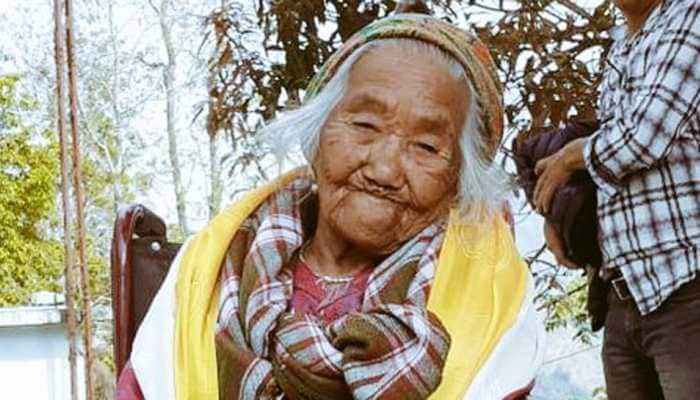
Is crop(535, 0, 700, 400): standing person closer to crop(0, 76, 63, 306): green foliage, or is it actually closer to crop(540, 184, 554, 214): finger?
crop(540, 184, 554, 214): finger

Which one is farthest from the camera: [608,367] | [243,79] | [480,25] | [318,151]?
[243,79]

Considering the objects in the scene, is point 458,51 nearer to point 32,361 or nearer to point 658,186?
point 658,186

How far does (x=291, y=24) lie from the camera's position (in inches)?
83.3

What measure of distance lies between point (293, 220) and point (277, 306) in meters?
0.12

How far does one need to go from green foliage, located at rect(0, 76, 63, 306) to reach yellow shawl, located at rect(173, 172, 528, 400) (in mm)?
3402

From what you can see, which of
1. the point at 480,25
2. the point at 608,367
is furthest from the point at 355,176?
the point at 480,25

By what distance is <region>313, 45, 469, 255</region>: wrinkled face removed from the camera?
95cm

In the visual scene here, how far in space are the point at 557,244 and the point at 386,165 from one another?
0.65m

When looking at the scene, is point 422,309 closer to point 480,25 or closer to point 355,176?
point 355,176

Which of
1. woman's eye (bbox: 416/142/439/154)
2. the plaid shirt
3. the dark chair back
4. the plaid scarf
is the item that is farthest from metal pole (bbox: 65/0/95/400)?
woman's eye (bbox: 416/142/439/154)

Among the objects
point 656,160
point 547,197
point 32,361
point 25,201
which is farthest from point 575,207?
point 32,361

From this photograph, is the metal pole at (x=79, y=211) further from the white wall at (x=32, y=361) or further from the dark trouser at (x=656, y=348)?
the white wall at (x=32, y=361)

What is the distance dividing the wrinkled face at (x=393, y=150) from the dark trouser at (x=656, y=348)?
51 centimetres

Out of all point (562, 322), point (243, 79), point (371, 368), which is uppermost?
point (243, 79)
